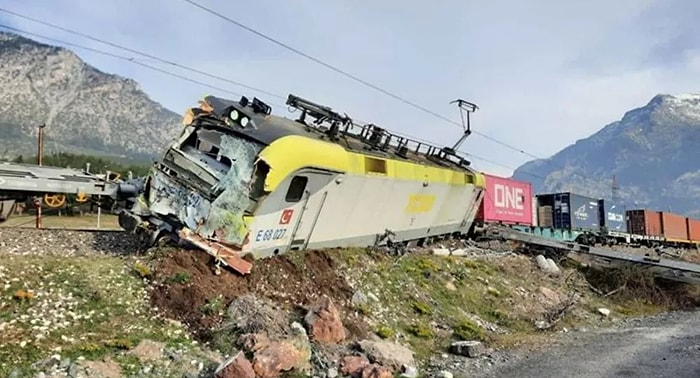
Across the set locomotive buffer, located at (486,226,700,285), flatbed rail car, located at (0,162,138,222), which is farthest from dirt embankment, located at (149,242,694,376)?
flatbed rail car, located at (0,162,138,222)

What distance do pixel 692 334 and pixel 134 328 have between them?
619 inches

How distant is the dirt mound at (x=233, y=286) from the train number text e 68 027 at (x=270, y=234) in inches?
20.3

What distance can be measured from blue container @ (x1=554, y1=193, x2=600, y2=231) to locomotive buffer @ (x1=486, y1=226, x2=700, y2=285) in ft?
38.5

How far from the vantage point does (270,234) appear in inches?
524

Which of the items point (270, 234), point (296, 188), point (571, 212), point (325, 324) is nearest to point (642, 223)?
point (571, 212)

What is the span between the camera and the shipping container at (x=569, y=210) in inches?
1496

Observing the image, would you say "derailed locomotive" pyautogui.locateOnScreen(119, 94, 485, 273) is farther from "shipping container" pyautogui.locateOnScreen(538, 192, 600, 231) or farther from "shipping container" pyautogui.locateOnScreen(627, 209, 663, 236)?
"shipping container" pyautogui.locateOnScreen(627, 209, 663, 236)

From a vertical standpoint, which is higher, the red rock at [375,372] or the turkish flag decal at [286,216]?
the turkish flag decal at [286,216]

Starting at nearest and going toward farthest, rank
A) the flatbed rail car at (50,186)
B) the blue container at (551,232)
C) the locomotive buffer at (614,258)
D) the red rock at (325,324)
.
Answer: the red rock at (325,324), the flatbed rail car at (50,186), the locomotive buffer at (614,258), the blue container at (551,232)

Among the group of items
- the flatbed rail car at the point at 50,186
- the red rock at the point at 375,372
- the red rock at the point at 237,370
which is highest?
the flatbed rail car at the point at 50,186

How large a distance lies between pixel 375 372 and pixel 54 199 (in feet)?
27.2

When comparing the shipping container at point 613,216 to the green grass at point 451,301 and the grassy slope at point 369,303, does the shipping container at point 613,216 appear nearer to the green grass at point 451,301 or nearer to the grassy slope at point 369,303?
the grassy slope at point 369,303

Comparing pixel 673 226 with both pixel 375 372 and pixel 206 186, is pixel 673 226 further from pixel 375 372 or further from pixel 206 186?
pixel 206 186

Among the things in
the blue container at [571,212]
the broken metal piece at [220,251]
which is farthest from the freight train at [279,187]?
the blue container at [571,212]
